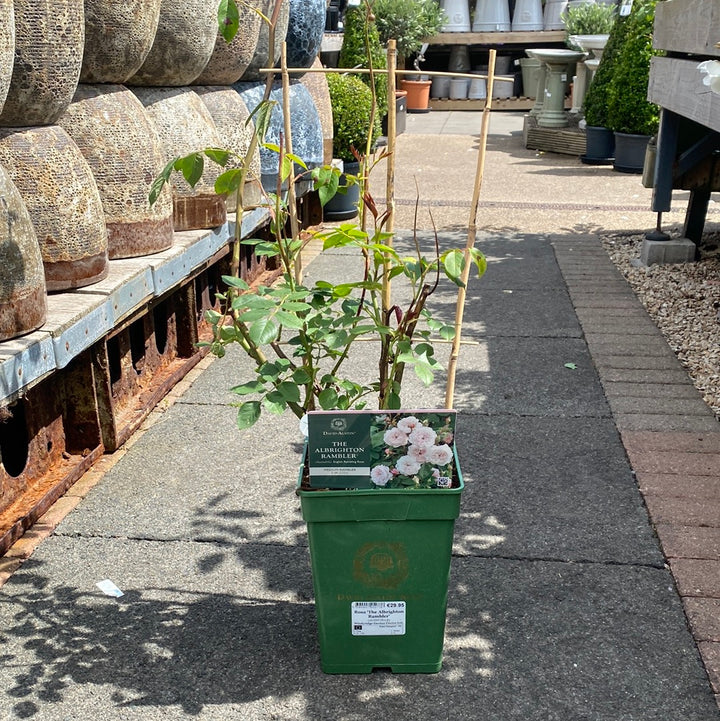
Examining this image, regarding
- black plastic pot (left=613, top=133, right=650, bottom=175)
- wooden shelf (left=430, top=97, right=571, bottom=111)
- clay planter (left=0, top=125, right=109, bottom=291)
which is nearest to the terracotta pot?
clay planter (left=0, top=125, right=109, bottom=291)

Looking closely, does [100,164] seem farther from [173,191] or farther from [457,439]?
[457,439]

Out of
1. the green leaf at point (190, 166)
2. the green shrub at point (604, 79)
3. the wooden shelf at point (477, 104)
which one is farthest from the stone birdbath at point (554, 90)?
the green leaf at point (190, 166)

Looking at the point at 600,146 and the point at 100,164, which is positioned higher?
the point at 100,164

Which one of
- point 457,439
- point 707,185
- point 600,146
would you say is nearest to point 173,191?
point 457,439

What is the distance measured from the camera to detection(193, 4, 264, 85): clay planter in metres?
4.74

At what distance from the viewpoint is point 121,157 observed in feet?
11.7

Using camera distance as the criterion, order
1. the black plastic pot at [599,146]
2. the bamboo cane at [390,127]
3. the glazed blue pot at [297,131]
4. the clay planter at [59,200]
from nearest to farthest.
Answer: the bamboo cane at [390,127] < the clay planter at [59,200] < the glazed blue pot at [297,131] < the black plastic pot at [599,146]

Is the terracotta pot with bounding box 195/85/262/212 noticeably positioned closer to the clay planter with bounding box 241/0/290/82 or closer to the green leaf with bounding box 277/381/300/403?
the clay planter with bounding box 241/0/290/82

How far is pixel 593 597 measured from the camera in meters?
2.64

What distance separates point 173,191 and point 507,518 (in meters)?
2.32

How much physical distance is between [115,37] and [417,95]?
1318cm

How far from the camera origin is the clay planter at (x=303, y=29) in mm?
5984

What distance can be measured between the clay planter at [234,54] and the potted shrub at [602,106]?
19.5 ft

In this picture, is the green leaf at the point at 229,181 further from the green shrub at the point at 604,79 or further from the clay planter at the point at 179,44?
the green shrub at the point at 604,79
